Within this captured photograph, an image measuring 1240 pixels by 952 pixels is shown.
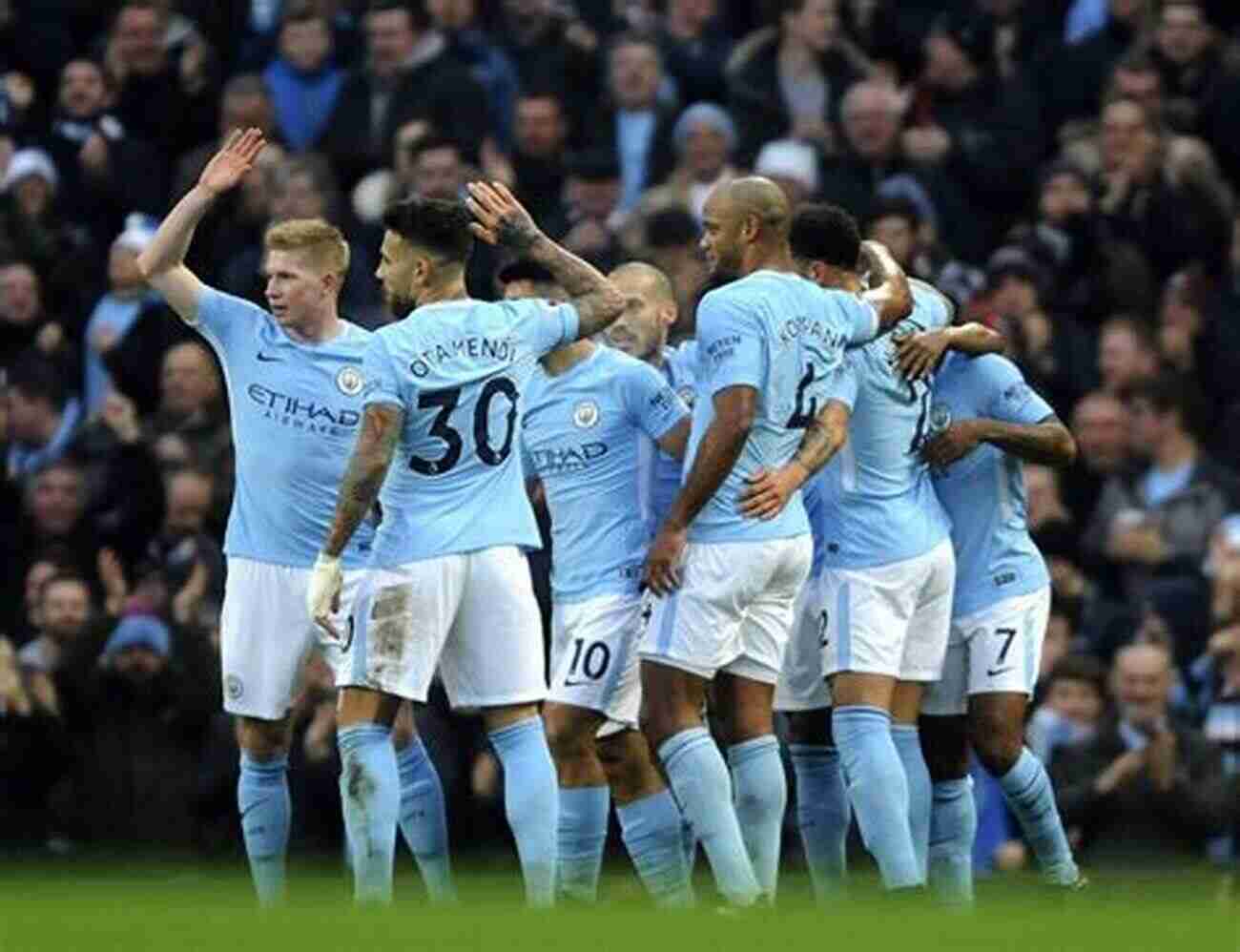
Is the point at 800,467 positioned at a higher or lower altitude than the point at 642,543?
higher

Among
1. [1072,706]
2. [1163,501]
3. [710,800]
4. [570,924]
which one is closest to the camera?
[570,924]

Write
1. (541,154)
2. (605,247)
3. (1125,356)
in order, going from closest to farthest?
1. (1125,356)
2. (605,247)
3. (541,154)

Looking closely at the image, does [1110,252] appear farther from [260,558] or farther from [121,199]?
[260,558]

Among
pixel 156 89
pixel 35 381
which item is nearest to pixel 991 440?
pixel 35 381

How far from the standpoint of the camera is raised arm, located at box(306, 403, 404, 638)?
1806cm

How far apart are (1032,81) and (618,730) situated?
9.45 meters

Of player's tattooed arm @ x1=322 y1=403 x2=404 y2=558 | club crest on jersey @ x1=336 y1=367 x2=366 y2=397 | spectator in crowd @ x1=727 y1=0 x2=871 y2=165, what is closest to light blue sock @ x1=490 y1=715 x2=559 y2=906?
player's tattooed arm @ x1=322 y1=403 x2=404 y2=558

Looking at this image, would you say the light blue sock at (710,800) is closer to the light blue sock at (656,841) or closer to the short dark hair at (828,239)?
the light blue sock at (656,841)

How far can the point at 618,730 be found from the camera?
63.5 feet

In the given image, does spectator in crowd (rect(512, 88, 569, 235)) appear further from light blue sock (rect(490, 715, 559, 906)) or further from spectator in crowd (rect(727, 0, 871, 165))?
light blue sock (rect(490, 715, 559, 906))

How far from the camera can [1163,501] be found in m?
24.9

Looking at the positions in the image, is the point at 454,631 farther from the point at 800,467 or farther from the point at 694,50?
the point at 694,50

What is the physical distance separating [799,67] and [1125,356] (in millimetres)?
3525

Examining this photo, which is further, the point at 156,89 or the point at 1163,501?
the point at 156,89
